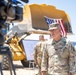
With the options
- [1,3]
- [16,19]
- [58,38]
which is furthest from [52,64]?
[1,3]

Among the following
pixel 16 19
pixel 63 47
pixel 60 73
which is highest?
pixel 16 19

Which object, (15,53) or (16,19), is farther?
(15,53)

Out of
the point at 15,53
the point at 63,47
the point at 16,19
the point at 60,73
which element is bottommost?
the point at 15,53

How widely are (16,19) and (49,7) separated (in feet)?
39.3

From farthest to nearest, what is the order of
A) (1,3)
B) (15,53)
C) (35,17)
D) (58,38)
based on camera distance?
(35,17) < (15,53) < (58,38) < (1,3)

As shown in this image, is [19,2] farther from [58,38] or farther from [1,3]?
[58,38]

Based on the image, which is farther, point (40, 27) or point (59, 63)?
point (40, 27)

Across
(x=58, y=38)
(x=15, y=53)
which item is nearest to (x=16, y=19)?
(x=58, y=38)

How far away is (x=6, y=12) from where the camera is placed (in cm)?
292

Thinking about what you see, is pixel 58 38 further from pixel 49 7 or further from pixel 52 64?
pixel 49 7

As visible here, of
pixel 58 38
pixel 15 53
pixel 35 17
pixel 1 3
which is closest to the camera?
pixel 1 3

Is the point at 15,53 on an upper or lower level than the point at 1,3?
lower

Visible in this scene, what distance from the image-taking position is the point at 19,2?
10.0 feet

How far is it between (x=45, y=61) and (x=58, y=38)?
0.38 meters
